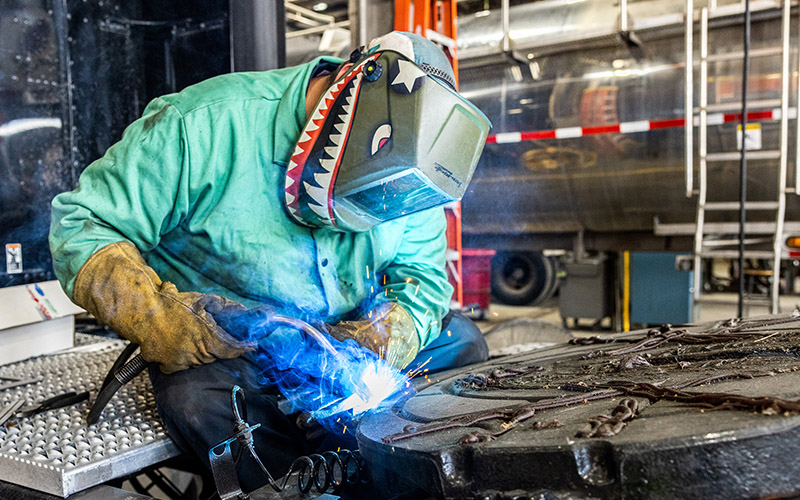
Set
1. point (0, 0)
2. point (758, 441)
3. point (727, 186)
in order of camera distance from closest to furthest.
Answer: point (758, 441), point (0, 0), point (727, 186)

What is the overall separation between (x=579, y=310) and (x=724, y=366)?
15.2ft

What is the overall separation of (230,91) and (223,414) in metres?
0.84

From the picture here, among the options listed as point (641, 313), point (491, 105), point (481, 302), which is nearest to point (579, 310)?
point (641, 313)

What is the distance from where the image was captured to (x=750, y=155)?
4.44m

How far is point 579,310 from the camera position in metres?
5.88

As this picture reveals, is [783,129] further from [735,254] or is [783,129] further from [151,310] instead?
[151,310]

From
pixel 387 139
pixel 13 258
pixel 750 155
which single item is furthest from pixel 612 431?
pixel 750 155

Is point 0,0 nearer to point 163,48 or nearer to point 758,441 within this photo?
point 163,48

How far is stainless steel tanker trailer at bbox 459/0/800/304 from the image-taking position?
15.2 ft

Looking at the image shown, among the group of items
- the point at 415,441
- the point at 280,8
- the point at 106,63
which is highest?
the point at 280,8

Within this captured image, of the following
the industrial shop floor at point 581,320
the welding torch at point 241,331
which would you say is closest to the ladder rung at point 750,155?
the industrial shop floor at point 581,320

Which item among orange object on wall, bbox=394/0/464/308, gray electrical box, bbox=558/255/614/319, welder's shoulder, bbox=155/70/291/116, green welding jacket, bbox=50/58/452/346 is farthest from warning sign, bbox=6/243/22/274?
gray electrical box, bbox=558/255/614/319

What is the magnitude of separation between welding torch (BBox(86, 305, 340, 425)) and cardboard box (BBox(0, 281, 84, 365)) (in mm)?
885

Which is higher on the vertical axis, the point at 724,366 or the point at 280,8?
the point at 280,8
